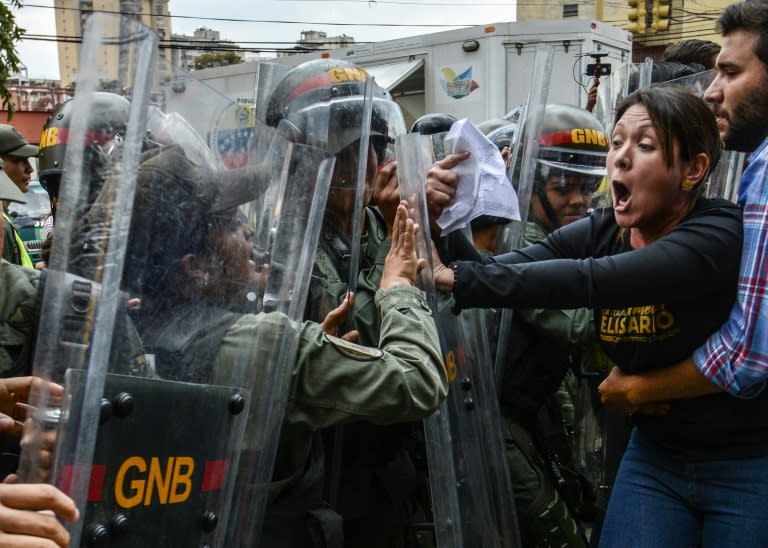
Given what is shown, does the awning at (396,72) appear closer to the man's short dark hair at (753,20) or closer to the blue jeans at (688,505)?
the man's short dark hair at (753,20)

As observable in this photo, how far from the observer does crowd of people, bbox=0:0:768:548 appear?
1.61 metres

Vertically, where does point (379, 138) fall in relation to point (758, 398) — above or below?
above

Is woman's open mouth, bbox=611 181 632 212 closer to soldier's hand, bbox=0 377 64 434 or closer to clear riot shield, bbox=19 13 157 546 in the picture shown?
clear riot shield, bbox=19 13 157 546

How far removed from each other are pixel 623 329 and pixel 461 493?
67cm

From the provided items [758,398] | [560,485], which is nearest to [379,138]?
[758,398]

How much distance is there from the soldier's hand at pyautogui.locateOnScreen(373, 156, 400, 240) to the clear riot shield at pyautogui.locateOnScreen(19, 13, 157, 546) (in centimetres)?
126

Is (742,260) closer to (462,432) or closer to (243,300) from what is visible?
(462,432)

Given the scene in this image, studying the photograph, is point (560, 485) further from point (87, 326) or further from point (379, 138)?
point (87, 326)

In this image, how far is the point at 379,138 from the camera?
8.95ft

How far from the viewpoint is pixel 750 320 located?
7.02 feet

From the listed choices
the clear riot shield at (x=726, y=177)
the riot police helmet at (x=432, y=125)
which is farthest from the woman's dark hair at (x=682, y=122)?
the riot police helmet at (x=432, y=125)

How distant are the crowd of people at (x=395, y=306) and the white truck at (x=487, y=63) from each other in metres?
8.60

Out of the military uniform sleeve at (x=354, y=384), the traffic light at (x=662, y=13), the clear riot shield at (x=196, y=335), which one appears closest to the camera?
the clear riot shield at (x=196, y=335)

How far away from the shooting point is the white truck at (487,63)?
11.6 m
